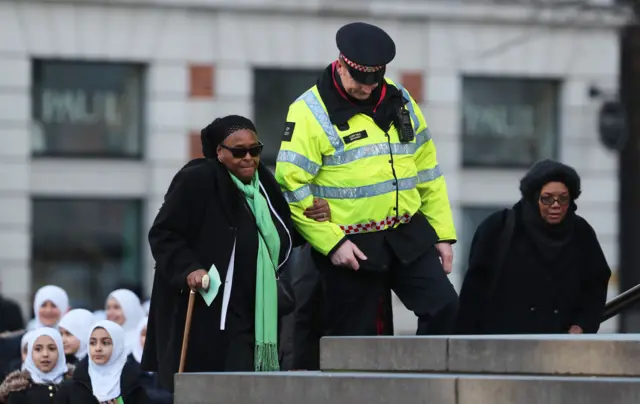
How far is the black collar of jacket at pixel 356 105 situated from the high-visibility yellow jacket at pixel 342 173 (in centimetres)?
3

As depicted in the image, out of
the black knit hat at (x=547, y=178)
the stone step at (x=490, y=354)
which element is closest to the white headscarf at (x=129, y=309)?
the black knit hat at (x=547, y=178)

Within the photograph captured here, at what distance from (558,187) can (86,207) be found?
1336cm

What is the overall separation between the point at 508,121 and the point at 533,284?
14736mm

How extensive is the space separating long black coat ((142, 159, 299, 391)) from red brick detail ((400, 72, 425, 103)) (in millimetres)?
15047

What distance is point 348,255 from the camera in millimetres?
8766

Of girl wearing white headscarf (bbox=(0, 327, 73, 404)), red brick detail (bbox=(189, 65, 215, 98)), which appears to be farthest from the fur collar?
red brick detail (bbox=(189, 65, 215, 98))

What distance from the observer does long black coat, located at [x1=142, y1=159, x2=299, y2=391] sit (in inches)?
332

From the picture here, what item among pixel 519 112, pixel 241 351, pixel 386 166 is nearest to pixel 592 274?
pixel 386 166

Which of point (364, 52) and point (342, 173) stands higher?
point (364, 52)

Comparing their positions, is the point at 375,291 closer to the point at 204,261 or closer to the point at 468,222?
the point at 204,261

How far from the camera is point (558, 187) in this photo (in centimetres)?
962

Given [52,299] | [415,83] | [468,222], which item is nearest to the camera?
[52,299]

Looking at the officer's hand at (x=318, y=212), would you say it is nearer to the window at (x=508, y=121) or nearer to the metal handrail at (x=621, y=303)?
the metal handrail at (x=621, y=303)

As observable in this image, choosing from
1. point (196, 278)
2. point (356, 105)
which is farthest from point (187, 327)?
point (356, 105)
